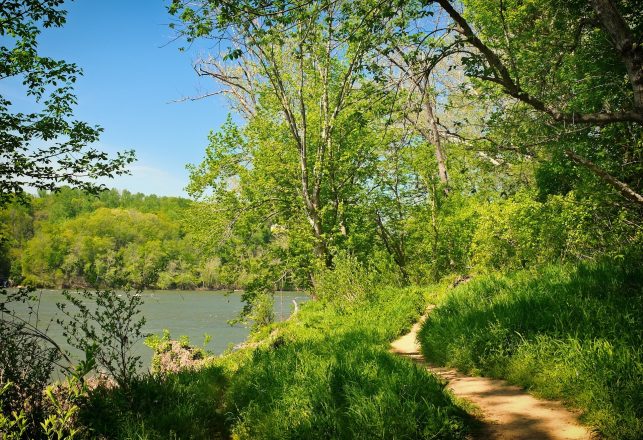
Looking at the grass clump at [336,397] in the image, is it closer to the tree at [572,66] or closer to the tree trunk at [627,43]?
the tree at [572,66]

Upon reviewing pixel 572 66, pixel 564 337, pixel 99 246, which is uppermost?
pixel 572 66

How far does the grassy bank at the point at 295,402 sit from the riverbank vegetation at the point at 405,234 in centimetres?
2

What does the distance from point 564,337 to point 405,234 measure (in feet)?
42.4

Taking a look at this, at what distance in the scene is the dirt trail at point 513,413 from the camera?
140 inches

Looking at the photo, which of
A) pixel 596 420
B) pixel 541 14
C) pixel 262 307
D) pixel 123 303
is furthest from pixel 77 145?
pixel 541 14

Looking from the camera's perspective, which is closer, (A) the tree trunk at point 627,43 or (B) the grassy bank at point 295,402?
(B) the grassy bank at point 295,402

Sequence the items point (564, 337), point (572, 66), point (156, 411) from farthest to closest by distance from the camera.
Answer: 1. point (572, 66)
2. point (564, 337)
3. point (156, 411)

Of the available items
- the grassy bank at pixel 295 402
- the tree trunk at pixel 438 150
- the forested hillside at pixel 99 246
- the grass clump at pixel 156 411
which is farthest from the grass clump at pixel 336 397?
the tree trunk at pixel 438 150

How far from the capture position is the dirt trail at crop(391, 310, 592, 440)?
3557 millimetres

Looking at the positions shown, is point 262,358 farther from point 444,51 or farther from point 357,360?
point 444,51

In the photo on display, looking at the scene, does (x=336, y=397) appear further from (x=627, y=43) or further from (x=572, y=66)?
(x=572, y=66)

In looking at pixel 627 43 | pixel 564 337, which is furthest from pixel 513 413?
pixel 627 43

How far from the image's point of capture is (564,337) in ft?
15.8

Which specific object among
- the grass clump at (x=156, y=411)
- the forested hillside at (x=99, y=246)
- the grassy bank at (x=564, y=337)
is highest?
the forested hillside at (x=99, y=246)
